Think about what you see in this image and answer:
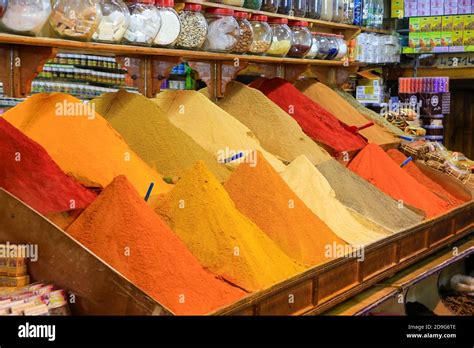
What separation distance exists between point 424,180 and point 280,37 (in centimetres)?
109

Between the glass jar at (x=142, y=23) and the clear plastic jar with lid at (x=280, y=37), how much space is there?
96 centimetres

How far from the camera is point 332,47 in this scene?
4262mm

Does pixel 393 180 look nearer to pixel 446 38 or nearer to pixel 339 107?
pixel 339 107

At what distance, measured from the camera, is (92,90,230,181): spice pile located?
2703mm

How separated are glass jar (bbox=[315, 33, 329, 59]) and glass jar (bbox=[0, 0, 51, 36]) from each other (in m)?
2.12

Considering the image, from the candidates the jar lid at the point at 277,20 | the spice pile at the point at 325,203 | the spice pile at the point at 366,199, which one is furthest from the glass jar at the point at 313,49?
the spice pile at the point at 325,203

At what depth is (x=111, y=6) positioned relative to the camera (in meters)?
2.59

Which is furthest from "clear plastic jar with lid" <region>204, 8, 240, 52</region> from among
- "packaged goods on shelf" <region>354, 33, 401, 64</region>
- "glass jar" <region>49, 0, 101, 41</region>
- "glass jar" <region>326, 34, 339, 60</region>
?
"packaged goods on shelf" <region>354, 33, 401, 64</region>

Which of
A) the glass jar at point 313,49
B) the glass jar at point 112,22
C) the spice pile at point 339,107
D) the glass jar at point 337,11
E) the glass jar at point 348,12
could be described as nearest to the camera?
the glass jar at point 112,22

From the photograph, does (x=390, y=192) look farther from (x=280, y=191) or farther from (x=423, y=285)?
(x=280, y=191)

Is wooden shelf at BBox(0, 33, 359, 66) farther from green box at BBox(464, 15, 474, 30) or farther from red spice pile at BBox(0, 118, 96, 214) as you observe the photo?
green box at BBox(464, 15, 474, 30)

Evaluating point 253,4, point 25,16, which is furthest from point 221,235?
point 253,4

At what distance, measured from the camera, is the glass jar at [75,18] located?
2.42m

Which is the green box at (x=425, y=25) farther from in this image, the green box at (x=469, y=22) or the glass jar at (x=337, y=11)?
the glass jar at (x=337, y=11)
